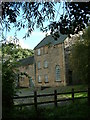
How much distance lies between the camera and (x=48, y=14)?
11.0ft

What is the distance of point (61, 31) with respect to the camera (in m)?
3.16

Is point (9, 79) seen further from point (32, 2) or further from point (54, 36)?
point (32, 2)

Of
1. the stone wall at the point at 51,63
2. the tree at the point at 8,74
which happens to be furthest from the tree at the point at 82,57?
the stone wall at the point at 51,63

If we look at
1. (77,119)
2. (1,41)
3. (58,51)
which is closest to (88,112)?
(77,119)

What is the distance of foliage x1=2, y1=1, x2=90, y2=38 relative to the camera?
3.11m

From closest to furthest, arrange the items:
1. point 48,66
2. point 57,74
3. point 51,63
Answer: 1. point 57,74
2. point 51,63
3. point 48,66

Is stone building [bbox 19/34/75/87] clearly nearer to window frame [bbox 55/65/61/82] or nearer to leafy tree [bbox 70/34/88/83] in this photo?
window frame [bbox 55/65/61/82]

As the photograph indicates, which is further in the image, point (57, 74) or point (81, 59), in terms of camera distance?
point (57, 74)

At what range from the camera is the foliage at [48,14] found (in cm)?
311

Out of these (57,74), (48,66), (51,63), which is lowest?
(57,74)

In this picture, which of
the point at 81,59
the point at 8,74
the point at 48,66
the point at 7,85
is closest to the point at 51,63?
the point at 48,66

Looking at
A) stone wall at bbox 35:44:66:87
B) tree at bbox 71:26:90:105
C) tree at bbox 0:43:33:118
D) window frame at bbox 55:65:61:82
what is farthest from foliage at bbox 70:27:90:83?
window frame at bbox 55:65:61:82

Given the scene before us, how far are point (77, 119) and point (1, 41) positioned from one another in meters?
1.90

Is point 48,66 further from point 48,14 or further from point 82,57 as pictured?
point 48,14
